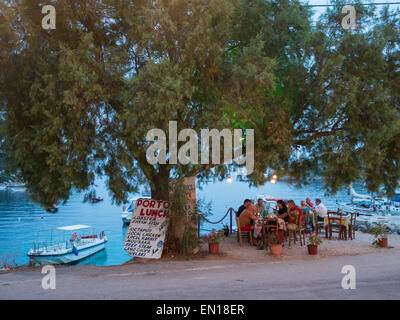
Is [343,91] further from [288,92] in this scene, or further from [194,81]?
[194,81]

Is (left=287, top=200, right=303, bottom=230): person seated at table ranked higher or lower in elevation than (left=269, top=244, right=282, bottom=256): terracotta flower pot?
higher

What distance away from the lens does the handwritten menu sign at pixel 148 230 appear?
11.2 metres

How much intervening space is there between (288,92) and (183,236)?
589 cm

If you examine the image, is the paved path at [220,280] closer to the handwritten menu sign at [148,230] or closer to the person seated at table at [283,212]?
the handwritten menu sign at [148,230]

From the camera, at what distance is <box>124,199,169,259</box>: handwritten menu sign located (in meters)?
11.2

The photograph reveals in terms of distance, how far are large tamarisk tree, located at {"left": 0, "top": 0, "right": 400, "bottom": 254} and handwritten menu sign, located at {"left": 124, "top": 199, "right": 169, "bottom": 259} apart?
29.1 inches

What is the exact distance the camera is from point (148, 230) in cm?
1138

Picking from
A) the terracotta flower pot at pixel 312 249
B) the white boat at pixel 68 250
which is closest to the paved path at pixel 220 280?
the terracotta flower pot at pixel 312 249

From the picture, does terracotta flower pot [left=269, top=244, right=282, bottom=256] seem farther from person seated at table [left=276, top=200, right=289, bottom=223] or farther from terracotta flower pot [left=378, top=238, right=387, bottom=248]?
terracotta flower pot [left=378, top=238, right=387, bottom=248]

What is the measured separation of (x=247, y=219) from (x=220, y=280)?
5.07 m

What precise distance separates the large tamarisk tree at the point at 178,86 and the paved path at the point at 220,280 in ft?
7.48

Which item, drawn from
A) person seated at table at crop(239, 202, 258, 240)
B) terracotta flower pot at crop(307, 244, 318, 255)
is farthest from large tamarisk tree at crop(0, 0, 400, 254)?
person seated at table at crop(239, 202, 258, 240)

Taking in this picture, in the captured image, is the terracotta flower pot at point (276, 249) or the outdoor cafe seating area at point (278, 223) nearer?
the terracotta flower pot at point (276, 249)

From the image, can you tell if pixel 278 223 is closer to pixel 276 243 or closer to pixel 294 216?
pixel 276 243
